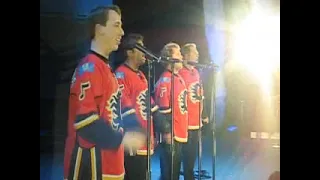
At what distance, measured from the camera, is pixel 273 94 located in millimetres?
1389

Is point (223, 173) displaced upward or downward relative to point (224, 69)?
downward

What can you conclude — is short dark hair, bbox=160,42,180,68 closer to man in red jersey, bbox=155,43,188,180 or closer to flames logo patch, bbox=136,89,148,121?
man in red jersey, bbox=155,43,188,180

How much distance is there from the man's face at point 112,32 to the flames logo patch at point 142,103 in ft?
0.49

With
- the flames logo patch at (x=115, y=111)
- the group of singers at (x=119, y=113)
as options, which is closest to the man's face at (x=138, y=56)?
the group of singers at (x=119, y=113)

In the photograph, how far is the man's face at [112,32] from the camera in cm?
135

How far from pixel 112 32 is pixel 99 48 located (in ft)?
0.19

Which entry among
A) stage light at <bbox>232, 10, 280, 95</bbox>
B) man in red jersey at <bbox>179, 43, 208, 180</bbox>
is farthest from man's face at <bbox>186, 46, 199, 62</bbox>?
stage light at <bbox>232, 10, 280, 95</bbox>

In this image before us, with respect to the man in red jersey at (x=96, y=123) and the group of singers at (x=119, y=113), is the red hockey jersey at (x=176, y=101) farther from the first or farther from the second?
the man in red jersey at (x=96, y=123)

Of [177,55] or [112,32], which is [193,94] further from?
[112,32]

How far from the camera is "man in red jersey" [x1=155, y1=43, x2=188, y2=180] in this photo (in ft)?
4.43

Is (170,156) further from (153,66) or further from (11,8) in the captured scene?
(11,8)

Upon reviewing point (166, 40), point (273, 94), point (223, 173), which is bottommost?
point (223, 173)
